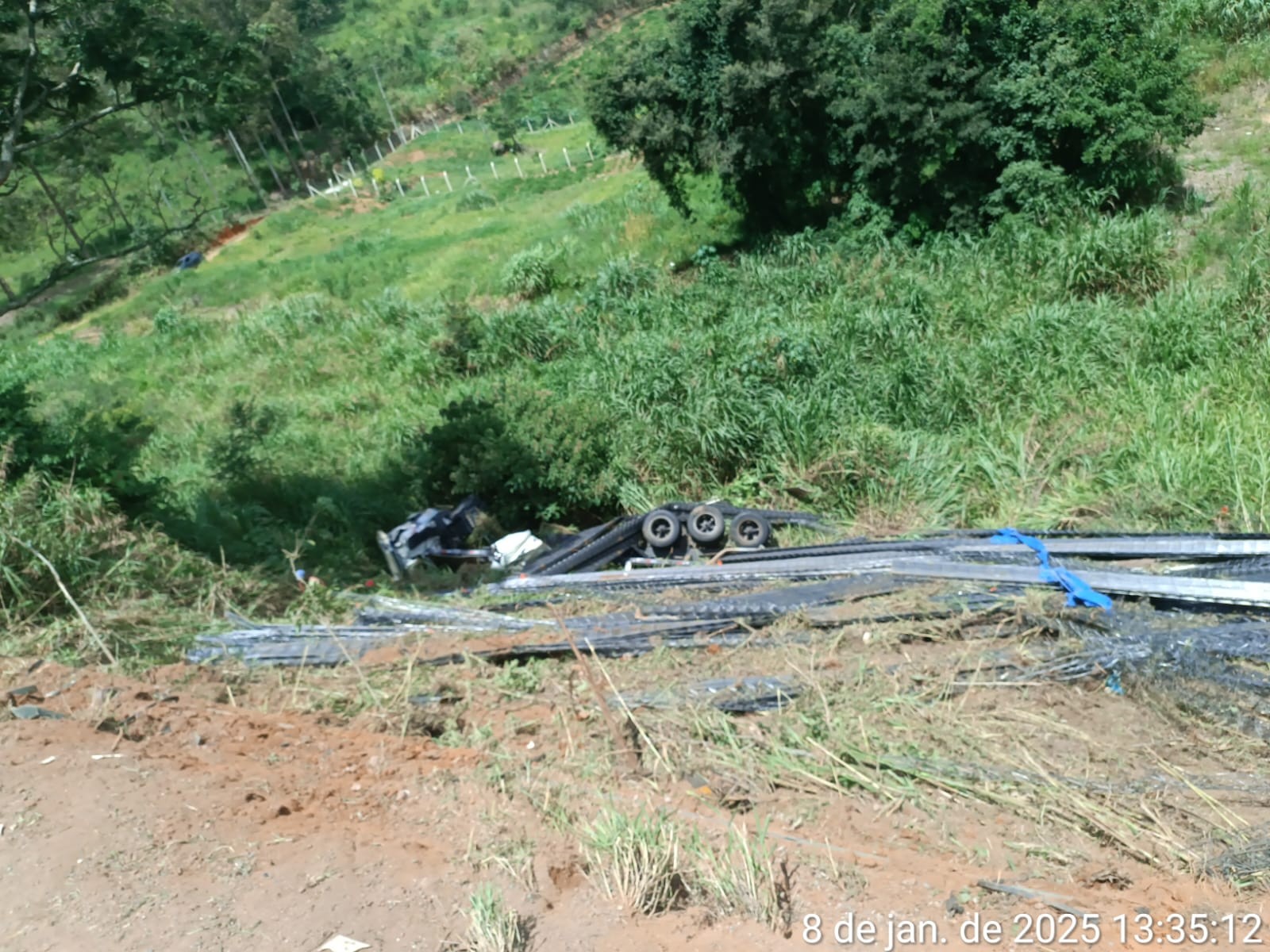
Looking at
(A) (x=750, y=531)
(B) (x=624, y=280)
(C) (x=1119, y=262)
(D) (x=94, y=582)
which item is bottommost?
(C) (x=1119, y=262)

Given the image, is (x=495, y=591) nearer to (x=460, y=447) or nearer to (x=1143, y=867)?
(x=460, y=447)

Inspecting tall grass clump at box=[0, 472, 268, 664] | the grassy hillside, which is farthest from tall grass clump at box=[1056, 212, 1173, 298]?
tall grass clump at box=[0, 472, 268, 664]

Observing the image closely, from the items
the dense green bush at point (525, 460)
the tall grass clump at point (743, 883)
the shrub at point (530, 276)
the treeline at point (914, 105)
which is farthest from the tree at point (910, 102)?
the tall grass clump at point (743, 883)

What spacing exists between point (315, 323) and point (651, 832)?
14328mm

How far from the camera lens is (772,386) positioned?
30.3 feet

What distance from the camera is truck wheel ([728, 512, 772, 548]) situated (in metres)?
7.32

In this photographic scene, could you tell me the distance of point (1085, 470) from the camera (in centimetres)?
727

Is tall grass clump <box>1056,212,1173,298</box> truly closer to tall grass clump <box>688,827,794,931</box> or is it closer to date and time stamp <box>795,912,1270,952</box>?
date and time stamp <box>795,912,1270,952</box>

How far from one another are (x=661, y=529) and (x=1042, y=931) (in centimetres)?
Result: 467

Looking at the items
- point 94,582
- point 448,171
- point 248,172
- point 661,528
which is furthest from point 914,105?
point 248,172

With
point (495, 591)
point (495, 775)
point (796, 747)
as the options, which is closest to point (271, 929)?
point (495, 775)

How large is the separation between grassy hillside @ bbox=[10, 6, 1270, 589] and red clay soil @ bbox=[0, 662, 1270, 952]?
9.89ft

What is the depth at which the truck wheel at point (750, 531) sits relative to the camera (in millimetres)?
7324

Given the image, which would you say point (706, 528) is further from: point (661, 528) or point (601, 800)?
point (601, 800)
